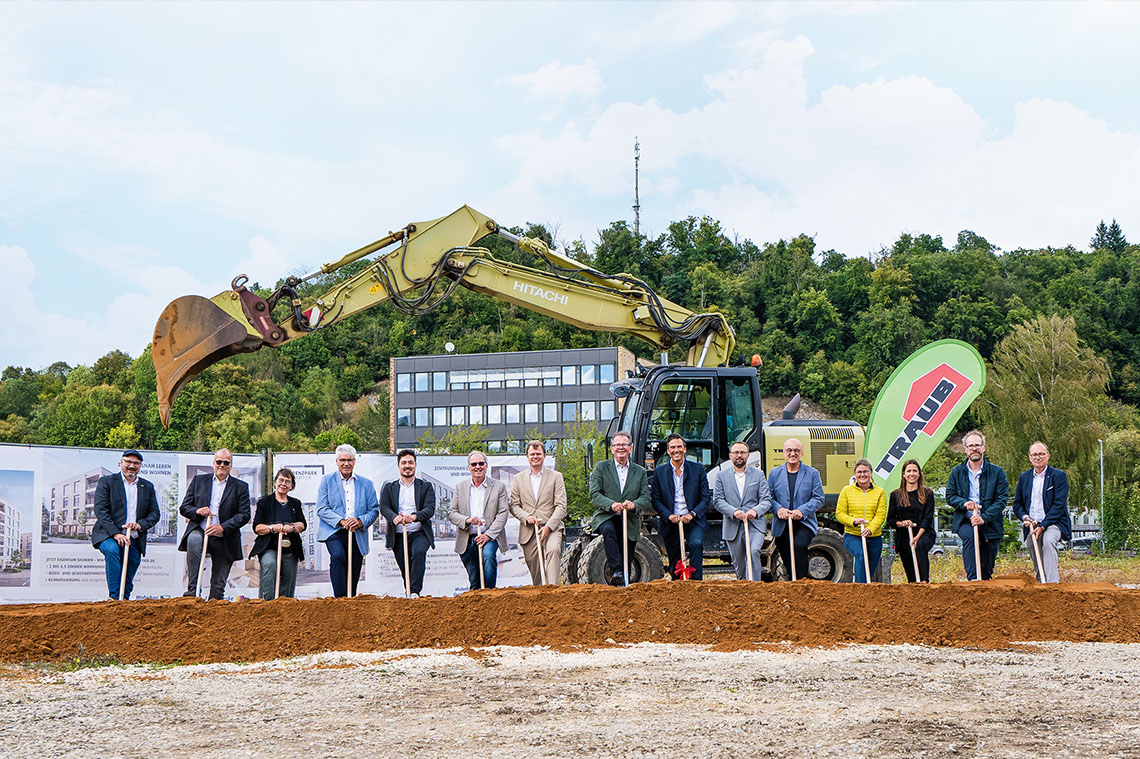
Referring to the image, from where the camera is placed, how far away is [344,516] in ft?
33.9

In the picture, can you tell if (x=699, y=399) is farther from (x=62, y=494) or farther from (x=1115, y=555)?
(x=1115, y=555)

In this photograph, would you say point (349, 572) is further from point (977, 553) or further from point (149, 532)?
point (977, 553)

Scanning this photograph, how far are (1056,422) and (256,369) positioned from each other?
3338 inches

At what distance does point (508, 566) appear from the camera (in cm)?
1383

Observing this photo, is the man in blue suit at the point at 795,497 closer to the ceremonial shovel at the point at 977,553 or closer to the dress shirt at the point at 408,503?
the ceremonial shovel at the point at 977,553

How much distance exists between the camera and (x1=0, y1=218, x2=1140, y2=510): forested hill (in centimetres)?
8625

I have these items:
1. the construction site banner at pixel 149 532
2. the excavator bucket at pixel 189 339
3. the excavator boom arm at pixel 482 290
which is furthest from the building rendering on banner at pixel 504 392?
the excavator bucket at pixel 189 339

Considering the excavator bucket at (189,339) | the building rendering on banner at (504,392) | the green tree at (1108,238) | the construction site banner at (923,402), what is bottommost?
the construction site banner at (923,402)

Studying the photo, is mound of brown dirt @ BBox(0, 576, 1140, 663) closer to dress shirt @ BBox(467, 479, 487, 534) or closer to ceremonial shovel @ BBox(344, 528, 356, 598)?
ceremonial shovel @ BBox(344, 528, 356, 598)

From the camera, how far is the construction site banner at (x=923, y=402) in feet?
44.8

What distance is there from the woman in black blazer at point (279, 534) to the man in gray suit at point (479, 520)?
152 centimetres

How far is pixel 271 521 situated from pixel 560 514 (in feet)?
9.30

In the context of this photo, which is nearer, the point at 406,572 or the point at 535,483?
the point at 406,572

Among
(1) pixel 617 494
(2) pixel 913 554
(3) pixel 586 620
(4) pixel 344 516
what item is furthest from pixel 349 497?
(2) pixel 913 554
